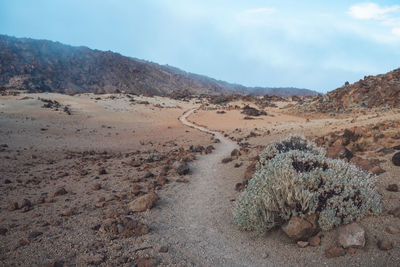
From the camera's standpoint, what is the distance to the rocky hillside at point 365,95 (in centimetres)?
2111

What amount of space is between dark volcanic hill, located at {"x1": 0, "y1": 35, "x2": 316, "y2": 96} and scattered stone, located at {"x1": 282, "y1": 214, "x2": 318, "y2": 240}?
52.7 m

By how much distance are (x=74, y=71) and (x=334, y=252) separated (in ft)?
266

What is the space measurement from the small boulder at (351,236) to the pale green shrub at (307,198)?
143 mm

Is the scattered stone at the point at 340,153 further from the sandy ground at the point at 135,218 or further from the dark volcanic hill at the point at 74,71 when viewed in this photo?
the dark volcanic hill at the point at 74,71

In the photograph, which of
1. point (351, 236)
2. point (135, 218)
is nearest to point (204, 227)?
point (135, 218)

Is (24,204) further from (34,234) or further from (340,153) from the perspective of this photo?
(340,153)

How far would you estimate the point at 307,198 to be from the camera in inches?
142

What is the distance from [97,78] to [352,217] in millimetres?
80578

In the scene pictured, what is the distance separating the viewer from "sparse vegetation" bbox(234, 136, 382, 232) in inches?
142

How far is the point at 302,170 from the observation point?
14.5 ft

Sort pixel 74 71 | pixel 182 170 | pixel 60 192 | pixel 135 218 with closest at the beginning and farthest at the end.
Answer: pixel 135 218, pixel 60 192, pixel 182 170, pixel 74 71

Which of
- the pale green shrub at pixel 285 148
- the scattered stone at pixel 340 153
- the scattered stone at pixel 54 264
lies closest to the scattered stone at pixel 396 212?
the scattered stone at pixel 340 153

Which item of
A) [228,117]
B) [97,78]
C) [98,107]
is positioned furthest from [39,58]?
[228,117]

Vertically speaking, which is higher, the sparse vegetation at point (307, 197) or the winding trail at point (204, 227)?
the sparse vegetation at point (307, 197)
